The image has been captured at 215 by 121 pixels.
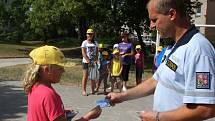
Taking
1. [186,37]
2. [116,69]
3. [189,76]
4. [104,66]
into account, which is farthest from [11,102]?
[189,76]

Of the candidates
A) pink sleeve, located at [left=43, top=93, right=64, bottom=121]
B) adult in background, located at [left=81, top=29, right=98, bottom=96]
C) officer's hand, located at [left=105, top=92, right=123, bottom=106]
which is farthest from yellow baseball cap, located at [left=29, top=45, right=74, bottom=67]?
adult in background, located at [left=81, top=29, right=98, bottom=96]

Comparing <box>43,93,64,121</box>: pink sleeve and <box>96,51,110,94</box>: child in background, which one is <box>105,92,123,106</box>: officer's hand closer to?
<box>43,93,64,121</box>: pink sleeve

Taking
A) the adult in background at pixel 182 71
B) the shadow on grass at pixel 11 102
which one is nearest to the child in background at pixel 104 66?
the shadow on grass at pixel 11 102

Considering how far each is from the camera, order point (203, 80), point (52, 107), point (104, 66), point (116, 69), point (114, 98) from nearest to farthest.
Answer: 1. point (203, 80)
2. point (52, 107)
3. point (114, 98)
4. point (104, 66)
5. point (116, 69)

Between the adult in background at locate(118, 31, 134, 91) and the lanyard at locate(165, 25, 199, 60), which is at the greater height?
the lanyard at locate(165, 25, 199, 60)

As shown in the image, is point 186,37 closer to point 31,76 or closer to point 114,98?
point 114,98

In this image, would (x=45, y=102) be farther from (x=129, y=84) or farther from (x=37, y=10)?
(x=37, y=10)

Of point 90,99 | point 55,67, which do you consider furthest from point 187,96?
point 90,99

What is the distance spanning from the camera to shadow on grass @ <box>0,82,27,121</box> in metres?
10.1

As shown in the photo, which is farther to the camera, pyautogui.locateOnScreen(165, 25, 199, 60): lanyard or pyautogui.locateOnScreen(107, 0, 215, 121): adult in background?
pyautogui.locateOnScreen(165, 25, 199, 60): lanyard

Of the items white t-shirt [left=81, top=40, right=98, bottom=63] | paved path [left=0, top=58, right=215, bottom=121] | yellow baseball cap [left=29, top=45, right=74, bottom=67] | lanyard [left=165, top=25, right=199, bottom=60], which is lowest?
paved path [left=0, top=58, right=215, bottom=121]

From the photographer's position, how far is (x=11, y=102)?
460 inches

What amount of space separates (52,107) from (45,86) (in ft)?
0.73

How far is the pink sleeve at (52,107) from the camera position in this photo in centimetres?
368
